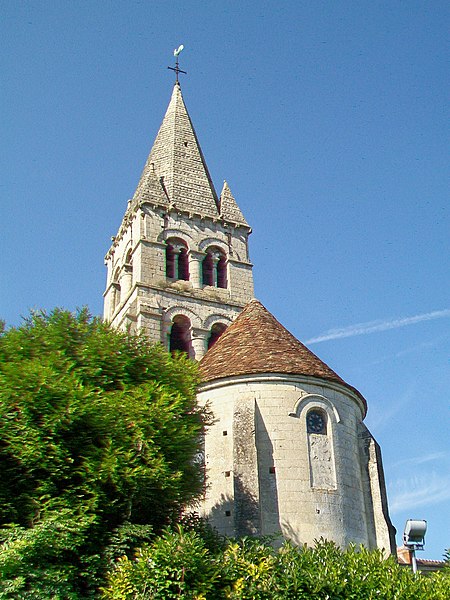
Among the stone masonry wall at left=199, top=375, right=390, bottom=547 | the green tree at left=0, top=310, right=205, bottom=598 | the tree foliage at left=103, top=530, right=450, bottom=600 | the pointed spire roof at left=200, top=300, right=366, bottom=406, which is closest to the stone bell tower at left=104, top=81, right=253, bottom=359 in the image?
the pointed spire roof at left=200, top=300, right=366, bottom=406

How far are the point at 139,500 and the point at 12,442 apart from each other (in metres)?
3.10

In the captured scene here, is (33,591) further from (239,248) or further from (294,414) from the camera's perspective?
(239,248)

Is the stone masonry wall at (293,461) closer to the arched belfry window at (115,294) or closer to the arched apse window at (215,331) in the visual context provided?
the arched apse window at (215,331)

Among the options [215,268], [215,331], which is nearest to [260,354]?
[215,331]

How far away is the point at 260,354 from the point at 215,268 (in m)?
12.2

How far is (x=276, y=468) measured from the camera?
19.7 m

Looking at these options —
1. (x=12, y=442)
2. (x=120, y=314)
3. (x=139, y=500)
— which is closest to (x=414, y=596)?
(x=139, y=500)

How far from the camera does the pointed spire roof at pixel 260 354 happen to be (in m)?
21.3

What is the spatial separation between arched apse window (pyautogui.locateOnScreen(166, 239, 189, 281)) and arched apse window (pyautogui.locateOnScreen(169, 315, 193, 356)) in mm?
2434

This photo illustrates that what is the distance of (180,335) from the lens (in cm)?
3133

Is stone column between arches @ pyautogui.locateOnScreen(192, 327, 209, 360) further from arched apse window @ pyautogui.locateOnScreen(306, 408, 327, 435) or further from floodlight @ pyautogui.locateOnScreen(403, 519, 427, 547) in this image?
floodlight @ pyautogui.locateOnScreen(403, 519, 427, 547)

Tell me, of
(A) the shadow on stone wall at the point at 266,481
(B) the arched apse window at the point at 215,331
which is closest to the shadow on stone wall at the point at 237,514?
(A) the shadow on stone wall at the point at 266,481

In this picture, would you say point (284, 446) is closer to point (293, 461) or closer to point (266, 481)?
point (293, 461)

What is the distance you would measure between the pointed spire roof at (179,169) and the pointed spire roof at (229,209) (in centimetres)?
36
